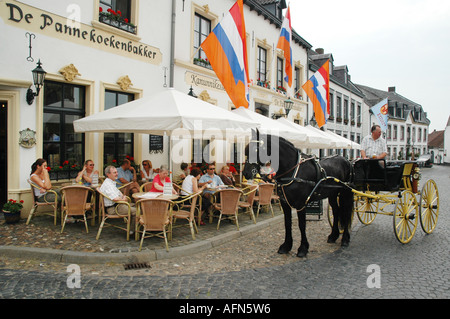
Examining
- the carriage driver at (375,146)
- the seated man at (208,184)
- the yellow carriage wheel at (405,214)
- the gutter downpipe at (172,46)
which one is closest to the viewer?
the yellow carriage wheel at (405,214)

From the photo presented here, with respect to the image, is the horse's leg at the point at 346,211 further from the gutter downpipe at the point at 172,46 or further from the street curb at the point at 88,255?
the gutter downpipe at the point at 172,46

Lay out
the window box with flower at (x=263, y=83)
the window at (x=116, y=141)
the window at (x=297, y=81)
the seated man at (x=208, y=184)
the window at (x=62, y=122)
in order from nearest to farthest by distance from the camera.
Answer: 1. the seated man at (x=208, y=184)
2. the window at (x=62, y=122)
3. the window at (x=116, y=141)
4. the window box with flower at (x=263, y=83)
5. the window at (x=297, y=81)

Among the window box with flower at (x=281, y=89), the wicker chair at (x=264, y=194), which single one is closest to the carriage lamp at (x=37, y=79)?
the wicker chair at (x=264, y=194)

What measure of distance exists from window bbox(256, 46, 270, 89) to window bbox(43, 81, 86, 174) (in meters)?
9.35

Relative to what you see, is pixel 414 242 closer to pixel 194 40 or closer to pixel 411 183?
pixel 411 183

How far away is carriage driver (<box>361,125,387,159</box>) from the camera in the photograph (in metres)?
6.46

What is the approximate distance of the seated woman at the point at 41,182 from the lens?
6.42 metres

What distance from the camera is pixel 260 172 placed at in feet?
17.0

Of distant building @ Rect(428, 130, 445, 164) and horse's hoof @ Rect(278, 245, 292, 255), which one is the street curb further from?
distant building @ Rect(428, 130, 445, 164)

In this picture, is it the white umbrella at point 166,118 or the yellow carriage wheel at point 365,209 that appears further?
the yellow carriage wheel at point 365,209

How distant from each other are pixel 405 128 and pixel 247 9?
42.0 metres

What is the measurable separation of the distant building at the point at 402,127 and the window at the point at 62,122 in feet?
126
